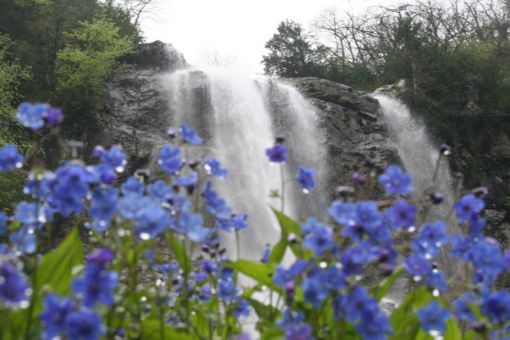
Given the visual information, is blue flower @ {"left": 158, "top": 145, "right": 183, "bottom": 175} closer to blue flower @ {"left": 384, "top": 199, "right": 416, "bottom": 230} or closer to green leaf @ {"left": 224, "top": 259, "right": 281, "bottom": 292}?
green leaf @ {"left": 224, "top": 259, "right": 281, "bottom": 292}

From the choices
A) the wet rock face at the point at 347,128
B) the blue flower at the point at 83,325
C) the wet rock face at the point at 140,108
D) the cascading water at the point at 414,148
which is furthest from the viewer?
the cascading water at the point at 414,148

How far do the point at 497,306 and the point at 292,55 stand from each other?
1993cm

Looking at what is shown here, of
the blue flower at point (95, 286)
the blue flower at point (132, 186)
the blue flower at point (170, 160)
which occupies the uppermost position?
the blue flower at point (170, 160)

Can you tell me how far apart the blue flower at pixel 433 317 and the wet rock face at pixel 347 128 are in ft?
34.3

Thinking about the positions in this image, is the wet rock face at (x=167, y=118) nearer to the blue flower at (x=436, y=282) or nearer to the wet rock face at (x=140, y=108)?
the wet rock face at (x=140, y=108)

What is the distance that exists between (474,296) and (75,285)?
3.68 feet

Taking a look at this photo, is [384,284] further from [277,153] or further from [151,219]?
[151,219]

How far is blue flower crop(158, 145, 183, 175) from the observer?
4.96 feet

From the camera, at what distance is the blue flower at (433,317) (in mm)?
1139

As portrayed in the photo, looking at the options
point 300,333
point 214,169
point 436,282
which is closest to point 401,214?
point 436,282

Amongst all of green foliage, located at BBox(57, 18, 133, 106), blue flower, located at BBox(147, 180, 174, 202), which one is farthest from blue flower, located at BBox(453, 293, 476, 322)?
green foliage, located at BBox(57, 18, 133, 106)

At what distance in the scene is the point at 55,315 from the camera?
2.61 feet

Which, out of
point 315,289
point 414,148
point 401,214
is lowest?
point 414,148

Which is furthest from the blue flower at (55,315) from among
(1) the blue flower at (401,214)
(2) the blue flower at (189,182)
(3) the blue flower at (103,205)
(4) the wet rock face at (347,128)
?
(4) the wet rock face at (347,128)
